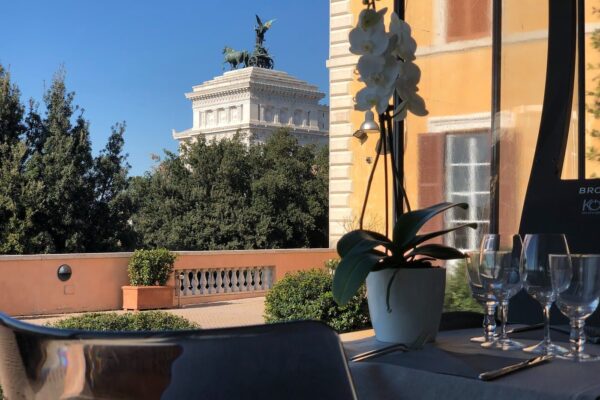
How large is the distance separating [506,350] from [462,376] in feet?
0.94

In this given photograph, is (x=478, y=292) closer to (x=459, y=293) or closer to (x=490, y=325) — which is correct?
(x=490, y=325)

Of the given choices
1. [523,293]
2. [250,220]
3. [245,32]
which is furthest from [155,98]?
[523,293]

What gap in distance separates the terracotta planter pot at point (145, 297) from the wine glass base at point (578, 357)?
934 cm

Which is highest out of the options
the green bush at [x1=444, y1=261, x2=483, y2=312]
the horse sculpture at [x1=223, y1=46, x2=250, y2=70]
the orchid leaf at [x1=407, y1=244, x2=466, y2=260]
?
the horse sculpture at [x1=223, y1=46, x2=250, y2=70]

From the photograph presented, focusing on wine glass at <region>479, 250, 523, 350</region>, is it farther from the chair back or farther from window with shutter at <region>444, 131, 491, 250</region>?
window with shutter at <region>444, 131, 491, 250</region>

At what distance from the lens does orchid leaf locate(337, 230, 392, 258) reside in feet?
4.25

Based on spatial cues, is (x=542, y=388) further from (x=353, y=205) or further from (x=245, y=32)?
(x=245, y=32)

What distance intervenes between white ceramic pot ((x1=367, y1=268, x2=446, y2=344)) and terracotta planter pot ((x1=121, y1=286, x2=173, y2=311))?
30.1ft

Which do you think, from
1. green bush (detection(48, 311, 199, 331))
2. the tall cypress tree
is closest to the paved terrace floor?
green bush (detection(48, 311, 199, 331))

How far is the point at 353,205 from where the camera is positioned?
10.4 metres

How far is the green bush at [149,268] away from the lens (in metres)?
10.3

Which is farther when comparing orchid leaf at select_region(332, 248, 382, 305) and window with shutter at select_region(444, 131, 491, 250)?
window with shutter at select_region(444, 131, 491, 250)

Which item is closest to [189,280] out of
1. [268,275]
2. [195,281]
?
[195,281]

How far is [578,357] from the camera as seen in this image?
3.90 ft
